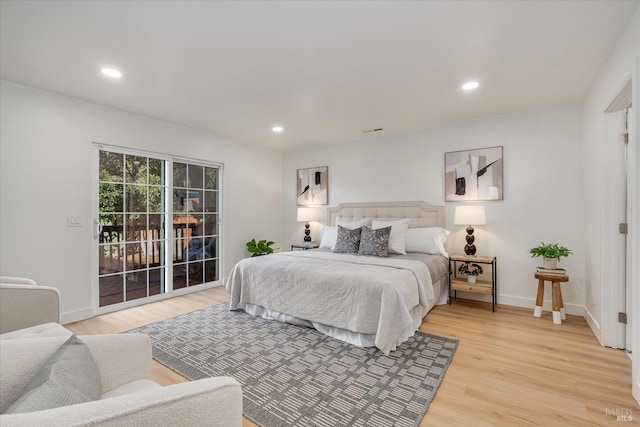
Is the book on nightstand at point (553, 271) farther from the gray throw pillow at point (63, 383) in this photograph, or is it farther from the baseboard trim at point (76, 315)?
the baseboard trim at point (76, 315)

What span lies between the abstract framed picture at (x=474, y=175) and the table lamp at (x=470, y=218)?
14.1 inches

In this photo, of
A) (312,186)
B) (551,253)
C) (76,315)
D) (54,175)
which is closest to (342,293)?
(551,253)

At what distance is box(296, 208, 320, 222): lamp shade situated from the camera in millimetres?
5422

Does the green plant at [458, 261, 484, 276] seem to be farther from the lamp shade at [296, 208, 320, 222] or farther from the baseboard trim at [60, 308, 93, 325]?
the baseboard trim at [60, 308, 93, 325]

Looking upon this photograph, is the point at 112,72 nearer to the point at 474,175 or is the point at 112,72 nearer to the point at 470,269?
the point at 474,175

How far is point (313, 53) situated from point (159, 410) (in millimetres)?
2479

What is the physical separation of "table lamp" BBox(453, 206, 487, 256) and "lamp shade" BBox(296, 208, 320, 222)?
7.92 ft

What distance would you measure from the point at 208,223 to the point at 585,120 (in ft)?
17.0

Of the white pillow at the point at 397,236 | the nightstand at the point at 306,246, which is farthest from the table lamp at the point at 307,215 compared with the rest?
the white pillow at the point at 397,236

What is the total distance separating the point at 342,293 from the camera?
108 inches

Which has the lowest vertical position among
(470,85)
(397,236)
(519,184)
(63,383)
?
(63,383)

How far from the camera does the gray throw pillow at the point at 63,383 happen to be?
0.66m

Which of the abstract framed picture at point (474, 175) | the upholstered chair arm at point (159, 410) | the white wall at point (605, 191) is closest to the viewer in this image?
the upholstered chair arm at point (159, 410)

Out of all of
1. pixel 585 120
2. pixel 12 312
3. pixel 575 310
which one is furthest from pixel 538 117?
pixel 12 312
